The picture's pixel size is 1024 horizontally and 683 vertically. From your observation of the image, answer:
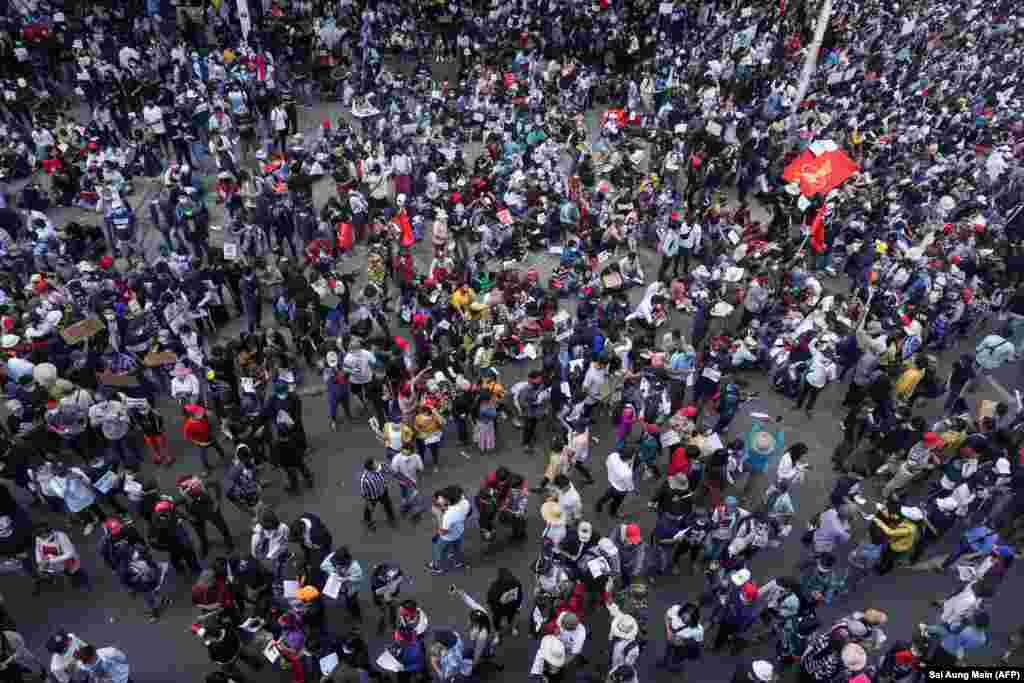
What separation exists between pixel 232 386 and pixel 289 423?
1.54 m

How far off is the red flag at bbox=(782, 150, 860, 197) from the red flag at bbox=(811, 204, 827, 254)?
132 cm

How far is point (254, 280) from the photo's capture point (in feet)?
37.4

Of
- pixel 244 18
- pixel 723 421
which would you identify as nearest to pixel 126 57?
pixel 244 18

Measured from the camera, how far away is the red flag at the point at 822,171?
12.7 meters

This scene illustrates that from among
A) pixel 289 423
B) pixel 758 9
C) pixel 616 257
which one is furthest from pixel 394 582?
pixel 758 9

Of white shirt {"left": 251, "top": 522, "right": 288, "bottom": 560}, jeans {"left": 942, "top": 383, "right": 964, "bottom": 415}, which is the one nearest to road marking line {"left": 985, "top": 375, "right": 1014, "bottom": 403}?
jeans {"left": 942, "top": 383, "right": 964, "bottom": 415}

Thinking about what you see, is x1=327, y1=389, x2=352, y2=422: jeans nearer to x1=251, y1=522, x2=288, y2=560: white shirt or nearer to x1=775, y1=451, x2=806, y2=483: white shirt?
x1=251, y1=522, x2=288, y2=560: white shirt

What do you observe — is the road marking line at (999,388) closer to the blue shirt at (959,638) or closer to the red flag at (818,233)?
the red flag at (818,233)

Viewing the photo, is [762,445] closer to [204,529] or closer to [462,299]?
[462,299]

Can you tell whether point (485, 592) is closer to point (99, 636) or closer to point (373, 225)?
point (99, 636)

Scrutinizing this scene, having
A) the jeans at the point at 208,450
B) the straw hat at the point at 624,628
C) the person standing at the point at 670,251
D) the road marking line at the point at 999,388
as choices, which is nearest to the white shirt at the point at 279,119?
the person standing at the point at 670,251

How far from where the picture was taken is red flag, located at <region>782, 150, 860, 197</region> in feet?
41.6

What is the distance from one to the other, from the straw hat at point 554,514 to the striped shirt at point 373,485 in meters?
1.96

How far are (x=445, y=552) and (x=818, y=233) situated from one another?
34.7 ft
